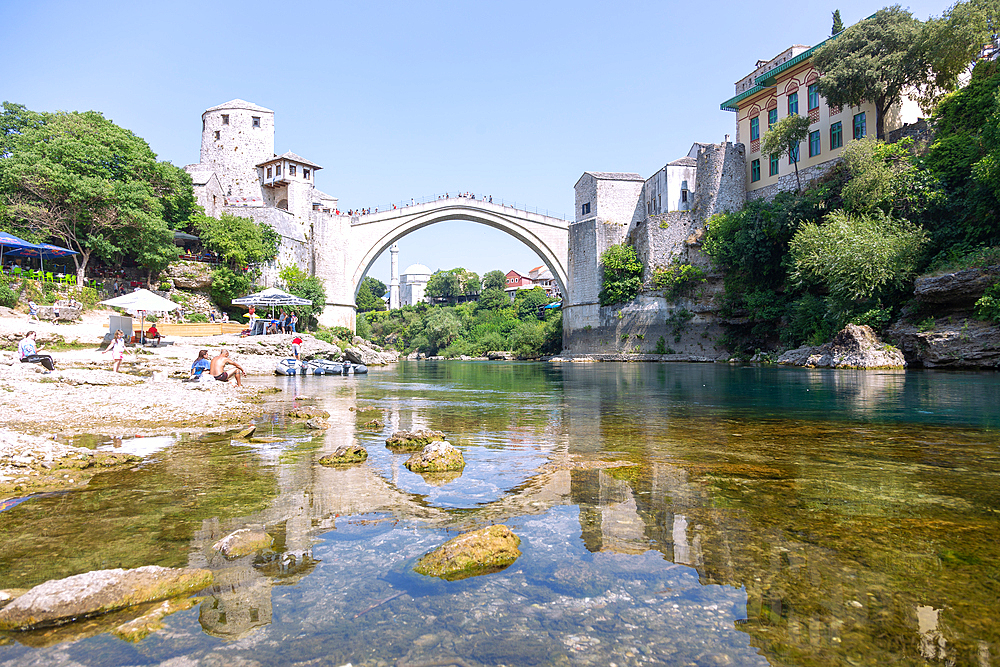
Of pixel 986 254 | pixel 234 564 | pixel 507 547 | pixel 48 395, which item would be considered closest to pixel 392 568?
pixel 507 547

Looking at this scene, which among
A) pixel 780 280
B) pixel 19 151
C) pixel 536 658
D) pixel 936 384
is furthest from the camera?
pixel 780 280

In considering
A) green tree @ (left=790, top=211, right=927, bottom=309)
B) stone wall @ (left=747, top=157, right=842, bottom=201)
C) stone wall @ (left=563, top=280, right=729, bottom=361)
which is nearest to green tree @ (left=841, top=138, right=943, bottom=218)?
green tree @ (left=790, top=211, right=927, bottom=309)

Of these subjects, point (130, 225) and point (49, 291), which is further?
point (130, 225)

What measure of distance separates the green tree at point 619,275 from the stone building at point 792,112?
714 centimetres

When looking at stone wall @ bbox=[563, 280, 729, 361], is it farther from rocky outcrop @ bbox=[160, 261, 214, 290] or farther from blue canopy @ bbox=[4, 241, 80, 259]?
blue canopy @ bbox=[4, 241, 80, 259]

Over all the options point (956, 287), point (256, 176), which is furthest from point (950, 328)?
point (256, 176)

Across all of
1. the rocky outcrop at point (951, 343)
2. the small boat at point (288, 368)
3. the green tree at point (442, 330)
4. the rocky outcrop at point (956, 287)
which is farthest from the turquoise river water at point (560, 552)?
the green tree at point (442, 330)

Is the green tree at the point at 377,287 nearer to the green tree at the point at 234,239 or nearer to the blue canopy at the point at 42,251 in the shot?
the green tree at the point at 234,239

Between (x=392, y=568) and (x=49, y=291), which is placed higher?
(x=49, y=291)

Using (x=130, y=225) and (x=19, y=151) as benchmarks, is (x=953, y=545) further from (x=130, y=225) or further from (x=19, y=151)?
(x=19, y=151)

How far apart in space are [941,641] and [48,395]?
27.1 feet

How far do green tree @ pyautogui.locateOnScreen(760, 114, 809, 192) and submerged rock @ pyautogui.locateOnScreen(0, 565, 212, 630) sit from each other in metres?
28.3

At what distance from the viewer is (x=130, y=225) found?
2114 cm

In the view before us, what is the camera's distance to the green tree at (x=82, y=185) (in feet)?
64.1
